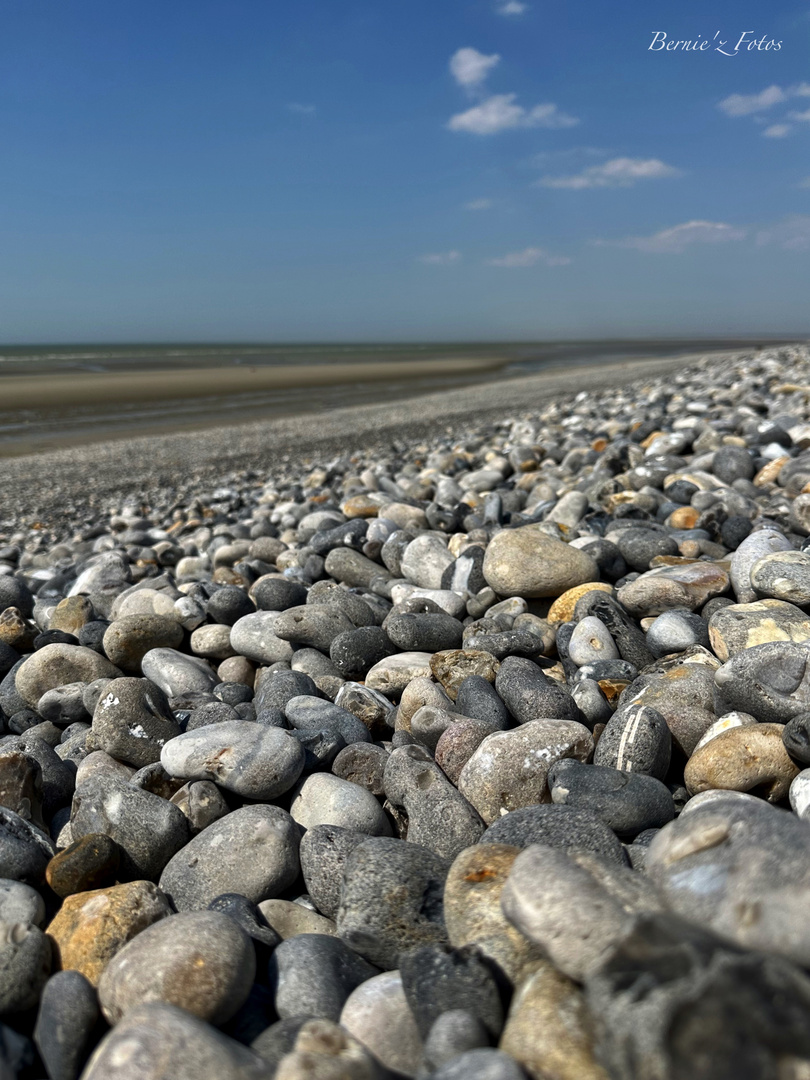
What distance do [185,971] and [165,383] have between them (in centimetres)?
2649

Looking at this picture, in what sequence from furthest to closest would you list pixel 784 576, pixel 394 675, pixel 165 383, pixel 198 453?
1. pixel 165 383
2. pixel 198 453
3. pixel 394 675
4. pixel 784 576

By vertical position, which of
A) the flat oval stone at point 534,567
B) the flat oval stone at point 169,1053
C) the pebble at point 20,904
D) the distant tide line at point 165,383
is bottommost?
the pebble at point 20,904

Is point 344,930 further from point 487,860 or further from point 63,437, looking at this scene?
point 63,437

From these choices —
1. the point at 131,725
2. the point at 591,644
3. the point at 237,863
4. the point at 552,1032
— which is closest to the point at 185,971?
the point at 237,863

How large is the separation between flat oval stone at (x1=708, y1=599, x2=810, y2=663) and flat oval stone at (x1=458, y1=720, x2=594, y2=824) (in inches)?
28.4

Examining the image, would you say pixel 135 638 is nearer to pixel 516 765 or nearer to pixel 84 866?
pixel 84 866

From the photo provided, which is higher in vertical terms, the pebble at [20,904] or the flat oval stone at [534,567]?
the flat oval stone at [534,567]

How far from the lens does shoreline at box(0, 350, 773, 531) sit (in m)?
9.02

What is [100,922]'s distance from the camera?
170 centimetres

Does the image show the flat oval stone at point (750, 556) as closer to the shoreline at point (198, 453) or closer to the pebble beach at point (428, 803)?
the pebble beach at point (428, 803)

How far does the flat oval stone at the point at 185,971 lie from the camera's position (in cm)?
144

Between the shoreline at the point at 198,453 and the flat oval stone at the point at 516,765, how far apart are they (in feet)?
23.2

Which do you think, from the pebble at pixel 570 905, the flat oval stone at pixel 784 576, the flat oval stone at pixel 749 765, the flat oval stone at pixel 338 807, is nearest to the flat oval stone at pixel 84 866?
the flat oval stone at pixel 338 807

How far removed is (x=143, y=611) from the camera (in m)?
3.87
